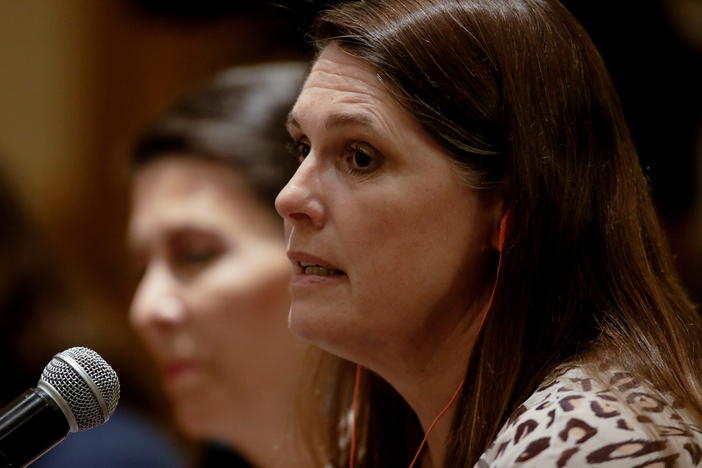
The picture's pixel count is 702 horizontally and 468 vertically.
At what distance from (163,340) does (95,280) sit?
225 centimetres

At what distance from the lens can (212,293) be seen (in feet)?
9.34

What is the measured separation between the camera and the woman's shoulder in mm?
1446

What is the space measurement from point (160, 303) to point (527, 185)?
4.66 feet

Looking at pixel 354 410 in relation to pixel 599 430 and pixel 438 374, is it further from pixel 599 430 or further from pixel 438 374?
pixel 599 430

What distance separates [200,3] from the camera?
4.89 m

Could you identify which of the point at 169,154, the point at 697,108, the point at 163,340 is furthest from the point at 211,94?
the point at 697,108

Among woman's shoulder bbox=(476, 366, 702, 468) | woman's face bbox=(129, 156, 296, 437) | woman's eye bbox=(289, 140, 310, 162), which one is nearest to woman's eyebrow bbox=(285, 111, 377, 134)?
woman's eye bbox=(289, 140, 310, 162)

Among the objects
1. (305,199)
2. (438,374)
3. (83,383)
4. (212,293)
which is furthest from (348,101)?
(212,293)

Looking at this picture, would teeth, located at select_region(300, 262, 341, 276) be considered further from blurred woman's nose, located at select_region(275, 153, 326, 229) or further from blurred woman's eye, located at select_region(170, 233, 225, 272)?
blurred woman's eye, located at select_region(170, 233, 225, 272)

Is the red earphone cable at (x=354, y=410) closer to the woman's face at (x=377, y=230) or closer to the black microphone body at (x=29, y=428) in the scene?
the woman's face at (x=377, y=230)

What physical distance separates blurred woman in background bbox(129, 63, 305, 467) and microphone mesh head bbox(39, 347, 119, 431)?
130cm

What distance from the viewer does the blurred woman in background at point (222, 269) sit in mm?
2865

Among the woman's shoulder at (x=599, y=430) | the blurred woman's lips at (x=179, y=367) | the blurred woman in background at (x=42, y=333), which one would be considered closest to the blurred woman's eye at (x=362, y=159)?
the woman's shoulder at (x=599, y=430)

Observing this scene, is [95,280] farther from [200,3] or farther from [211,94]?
[211,94]
